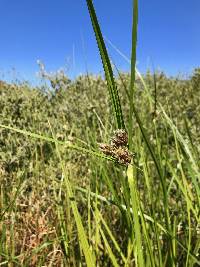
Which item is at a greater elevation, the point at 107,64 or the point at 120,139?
the point at 107,64

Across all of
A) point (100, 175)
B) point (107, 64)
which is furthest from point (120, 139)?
point (100, 175)

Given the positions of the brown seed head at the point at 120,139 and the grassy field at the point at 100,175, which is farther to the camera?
the grassy field at the point at 100,175

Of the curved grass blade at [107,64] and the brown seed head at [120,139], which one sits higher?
the curved grass blade at [107,64]

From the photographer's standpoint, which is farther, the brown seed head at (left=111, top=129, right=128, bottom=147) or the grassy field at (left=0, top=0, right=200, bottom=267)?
the grassy field at (left=0, top=0, right=200, bottom=267)

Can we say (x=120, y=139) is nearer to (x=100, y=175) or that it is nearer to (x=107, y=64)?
(x=107, y=64)

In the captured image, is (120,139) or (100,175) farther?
(100,175)

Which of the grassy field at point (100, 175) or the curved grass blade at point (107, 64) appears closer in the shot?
the curved grass blade at point (107, 64)

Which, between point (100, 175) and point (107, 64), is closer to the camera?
point (107, 64)

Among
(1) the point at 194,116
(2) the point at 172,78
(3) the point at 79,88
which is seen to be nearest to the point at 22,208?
(1) the point at 194,116

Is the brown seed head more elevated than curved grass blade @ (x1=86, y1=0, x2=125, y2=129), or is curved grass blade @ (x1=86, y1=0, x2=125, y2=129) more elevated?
curved grass blade @ (x1=86, y1=0, x2=125, y2=129)
